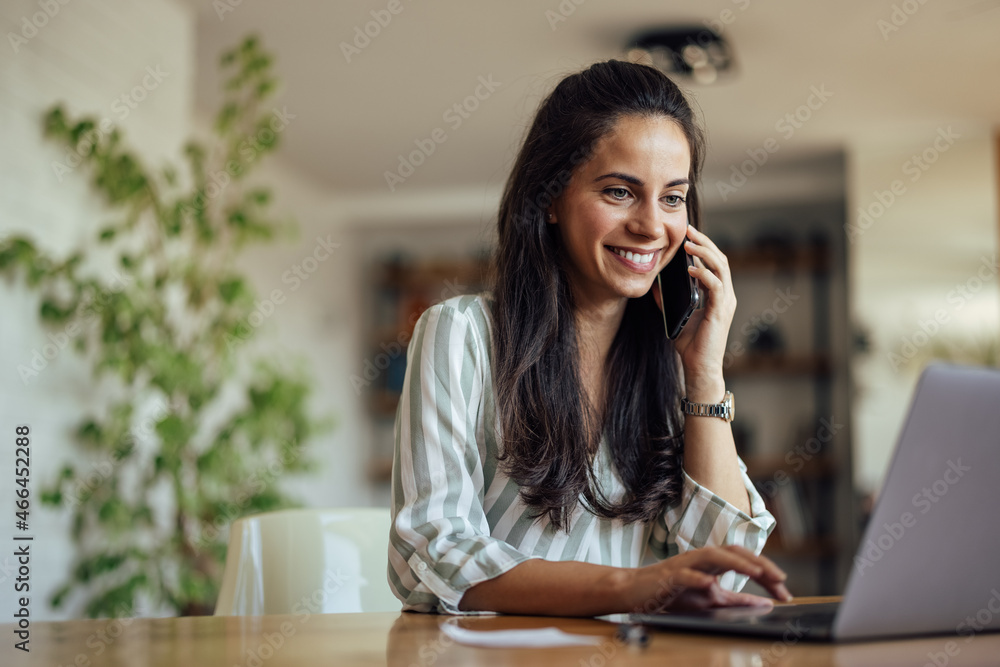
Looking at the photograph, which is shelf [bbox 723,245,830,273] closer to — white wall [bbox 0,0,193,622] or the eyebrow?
white wall [bbox 0,0,193,622]

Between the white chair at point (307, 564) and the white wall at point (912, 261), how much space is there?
4049 millimetres

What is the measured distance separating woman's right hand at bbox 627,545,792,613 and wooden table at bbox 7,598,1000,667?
0.06m

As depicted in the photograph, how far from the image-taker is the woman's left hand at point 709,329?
1.41 meters

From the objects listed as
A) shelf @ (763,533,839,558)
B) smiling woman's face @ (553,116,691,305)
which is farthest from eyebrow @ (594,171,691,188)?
shelf @ (763,533,839,558)

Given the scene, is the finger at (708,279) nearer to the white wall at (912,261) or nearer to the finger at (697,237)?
the finger at (697,237)

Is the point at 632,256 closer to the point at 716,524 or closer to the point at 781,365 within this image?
the point at 716,524

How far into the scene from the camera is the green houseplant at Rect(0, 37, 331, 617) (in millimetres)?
2824

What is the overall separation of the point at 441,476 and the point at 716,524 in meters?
0.42

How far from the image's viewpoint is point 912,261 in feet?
16.7

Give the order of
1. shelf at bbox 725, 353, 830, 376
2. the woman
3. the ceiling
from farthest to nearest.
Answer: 1. shelf at bbox 725, 353, 830, 376
2. the ceiling
3. the woman

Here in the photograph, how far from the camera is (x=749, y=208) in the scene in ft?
20.4

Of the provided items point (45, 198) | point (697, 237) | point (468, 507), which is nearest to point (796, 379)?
point (45, 198)

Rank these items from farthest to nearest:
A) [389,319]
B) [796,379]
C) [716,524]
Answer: [389,319] → [796,379] → [716,524]

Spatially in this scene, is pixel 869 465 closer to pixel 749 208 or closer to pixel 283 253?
pixel 749 208
